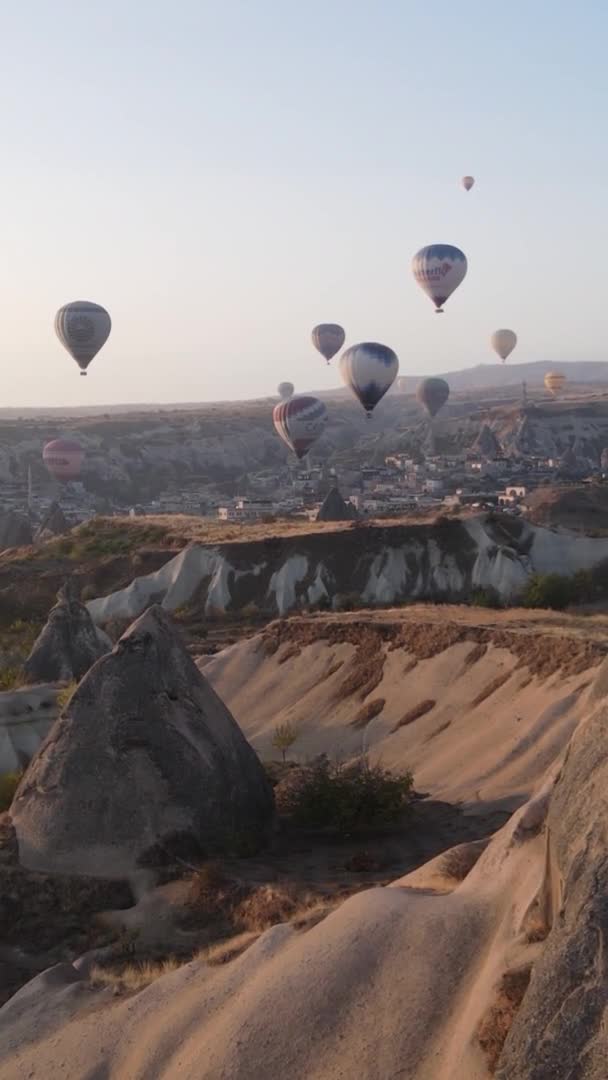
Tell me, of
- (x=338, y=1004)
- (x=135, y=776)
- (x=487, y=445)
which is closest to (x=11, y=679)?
(x=135, y=776)

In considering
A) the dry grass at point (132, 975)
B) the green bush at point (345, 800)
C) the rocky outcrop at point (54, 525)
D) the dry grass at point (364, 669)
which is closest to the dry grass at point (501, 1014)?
the dry grass at point (132, 975)

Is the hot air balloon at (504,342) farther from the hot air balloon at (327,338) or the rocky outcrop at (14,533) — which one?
the rocky outcrop at (14,533)

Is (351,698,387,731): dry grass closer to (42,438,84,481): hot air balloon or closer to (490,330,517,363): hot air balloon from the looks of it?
(42,438,84,481): hot air balloon

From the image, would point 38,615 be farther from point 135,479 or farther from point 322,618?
point 135,479

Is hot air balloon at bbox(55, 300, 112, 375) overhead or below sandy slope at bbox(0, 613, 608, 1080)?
overhead

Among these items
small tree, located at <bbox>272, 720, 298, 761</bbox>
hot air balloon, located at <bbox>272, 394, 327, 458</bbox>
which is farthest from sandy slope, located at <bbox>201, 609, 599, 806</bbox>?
hot air balloon, located at <bbox>272, 394, 327, 458</bbox>

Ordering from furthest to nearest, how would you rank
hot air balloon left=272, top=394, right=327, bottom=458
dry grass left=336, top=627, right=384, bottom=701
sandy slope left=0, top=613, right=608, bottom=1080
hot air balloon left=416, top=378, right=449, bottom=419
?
hot air balloon left=416, top=378, right=449, bottom=419
hot air balloon left=272, top=394, right=327, bottom=458
dry grass left=336, top=627, right=384, bottom=701
sandy slope left=0, top=613, right=608, bottom=1080

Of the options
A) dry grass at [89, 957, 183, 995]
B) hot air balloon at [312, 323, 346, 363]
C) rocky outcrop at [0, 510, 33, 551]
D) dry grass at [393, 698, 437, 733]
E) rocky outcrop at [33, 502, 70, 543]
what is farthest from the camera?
hot air balloon at [312, 323, 346, 363]
